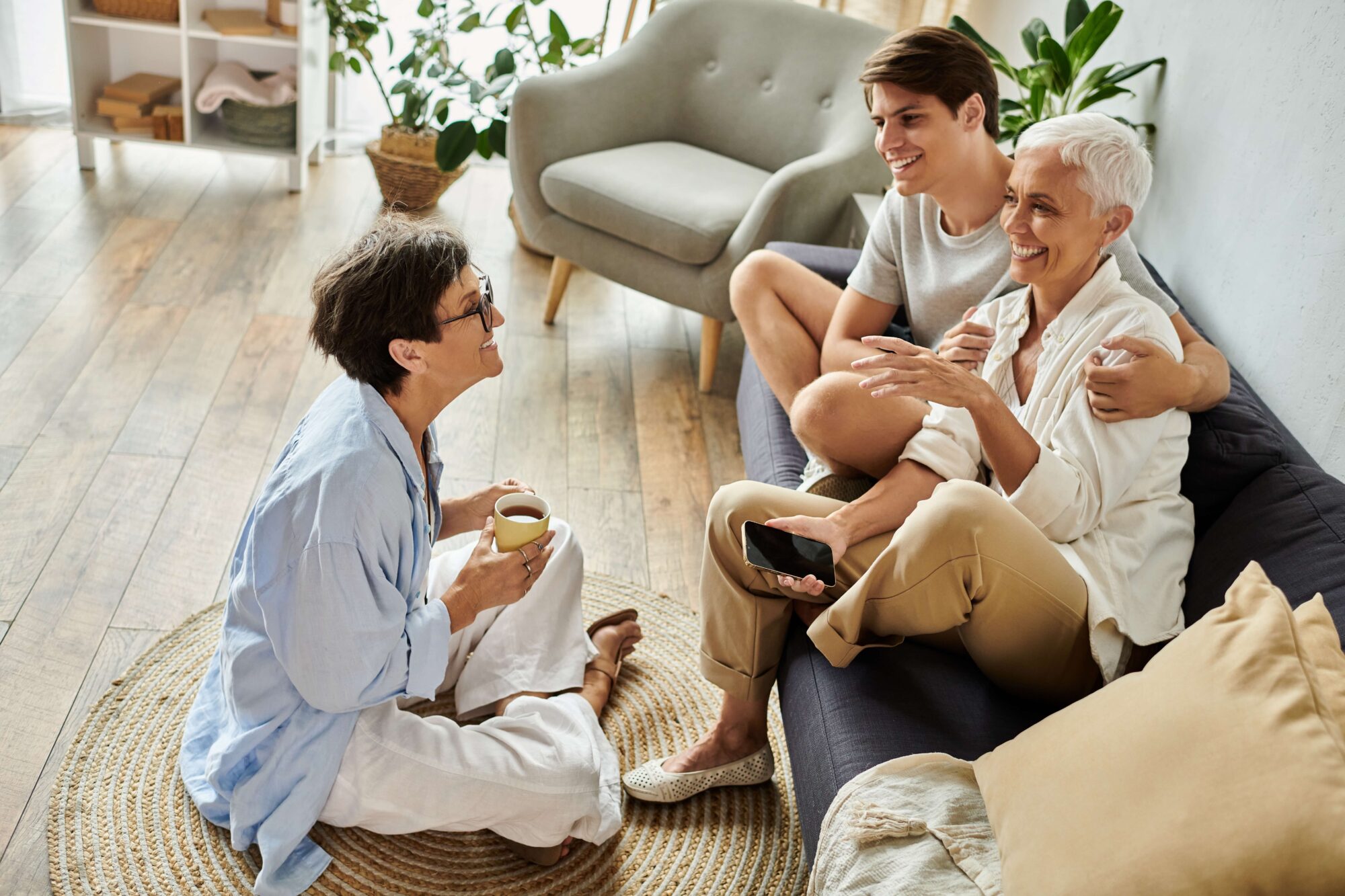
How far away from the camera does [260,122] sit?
3963mm

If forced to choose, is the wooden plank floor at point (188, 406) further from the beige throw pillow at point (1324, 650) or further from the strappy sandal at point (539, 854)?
the beige throw pillow at point (1324, 650)

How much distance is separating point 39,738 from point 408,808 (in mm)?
651

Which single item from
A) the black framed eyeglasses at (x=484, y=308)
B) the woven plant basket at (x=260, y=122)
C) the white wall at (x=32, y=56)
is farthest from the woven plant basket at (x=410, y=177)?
the black framed eyeglasses at (x=484, y=308)

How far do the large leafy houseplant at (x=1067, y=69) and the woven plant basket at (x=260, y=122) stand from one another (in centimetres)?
241

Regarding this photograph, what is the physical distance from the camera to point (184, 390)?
2.75 m

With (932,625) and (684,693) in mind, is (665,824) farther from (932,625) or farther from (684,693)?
(932,625)

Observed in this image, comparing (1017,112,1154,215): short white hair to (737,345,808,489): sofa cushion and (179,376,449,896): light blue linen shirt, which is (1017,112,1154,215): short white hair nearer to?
(737,345,808,489): sofa cushion

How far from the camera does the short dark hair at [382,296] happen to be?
4.79ft

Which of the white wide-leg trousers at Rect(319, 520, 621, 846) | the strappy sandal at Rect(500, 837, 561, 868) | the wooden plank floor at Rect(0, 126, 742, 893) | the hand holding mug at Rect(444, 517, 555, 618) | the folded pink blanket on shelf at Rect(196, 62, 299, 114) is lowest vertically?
the wooden plank floor at Rect(0, 126, 742, 893)

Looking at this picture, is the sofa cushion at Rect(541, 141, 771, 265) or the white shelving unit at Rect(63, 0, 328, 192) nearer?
the sofa cushion at Rect(541, 141, 771, 265)

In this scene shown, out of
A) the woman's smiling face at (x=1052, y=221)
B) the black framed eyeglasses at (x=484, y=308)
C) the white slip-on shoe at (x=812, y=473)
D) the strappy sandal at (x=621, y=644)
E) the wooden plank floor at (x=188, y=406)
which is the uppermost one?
the woman's smiling face at (x=1052, y=221)

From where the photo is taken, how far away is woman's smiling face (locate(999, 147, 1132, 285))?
1629mm

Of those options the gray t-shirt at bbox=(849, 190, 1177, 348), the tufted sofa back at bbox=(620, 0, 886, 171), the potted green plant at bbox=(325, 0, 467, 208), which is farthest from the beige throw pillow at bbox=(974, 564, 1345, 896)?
the potted green plant at bbox=(325, 0, 467, 208)

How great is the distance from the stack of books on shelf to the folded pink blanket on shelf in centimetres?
11
